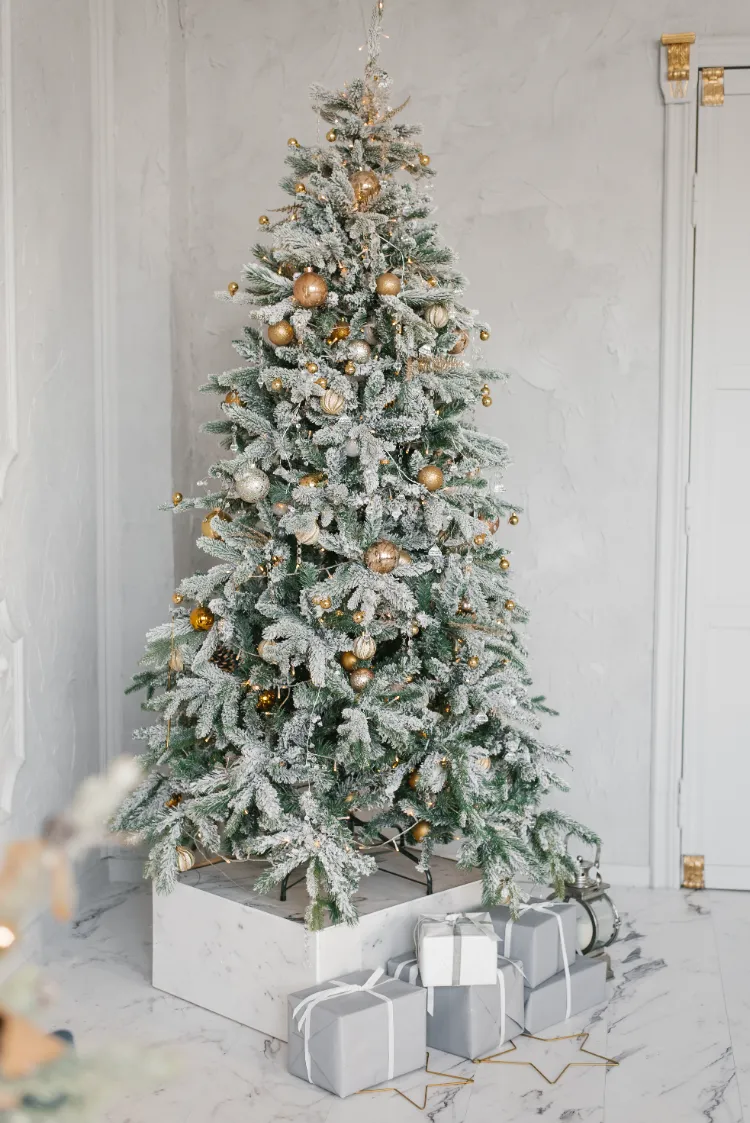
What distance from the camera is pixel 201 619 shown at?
7.47ft

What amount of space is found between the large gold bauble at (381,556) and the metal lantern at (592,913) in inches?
34.4

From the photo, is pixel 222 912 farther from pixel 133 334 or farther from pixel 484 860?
pixel 133 334

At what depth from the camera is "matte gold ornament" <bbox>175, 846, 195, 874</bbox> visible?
2.23 meters

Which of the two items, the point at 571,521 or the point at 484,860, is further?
the point at 571,521

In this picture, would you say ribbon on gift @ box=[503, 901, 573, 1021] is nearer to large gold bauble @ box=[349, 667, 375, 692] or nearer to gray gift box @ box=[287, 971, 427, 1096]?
gray gift box @ box=[287, 971, 427, 1096]

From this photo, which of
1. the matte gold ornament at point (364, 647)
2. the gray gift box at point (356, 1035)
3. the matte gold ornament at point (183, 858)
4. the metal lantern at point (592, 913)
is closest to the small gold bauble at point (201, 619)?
the matte gold ornament at point (364, 647)

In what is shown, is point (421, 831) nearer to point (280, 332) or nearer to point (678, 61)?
point (280, 332)

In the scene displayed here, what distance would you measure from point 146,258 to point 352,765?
1752mm

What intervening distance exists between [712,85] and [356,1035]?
268 centimetres

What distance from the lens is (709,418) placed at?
3.00 meters

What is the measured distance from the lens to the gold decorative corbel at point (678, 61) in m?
2.89

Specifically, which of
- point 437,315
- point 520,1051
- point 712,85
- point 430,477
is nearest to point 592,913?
point 520,1051

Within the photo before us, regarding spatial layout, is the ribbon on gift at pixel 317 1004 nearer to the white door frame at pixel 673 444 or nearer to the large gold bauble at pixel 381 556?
the large gold bauble at pixel 381 556

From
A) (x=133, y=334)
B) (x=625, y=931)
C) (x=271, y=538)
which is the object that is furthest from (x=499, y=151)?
(x=625, y=931)
